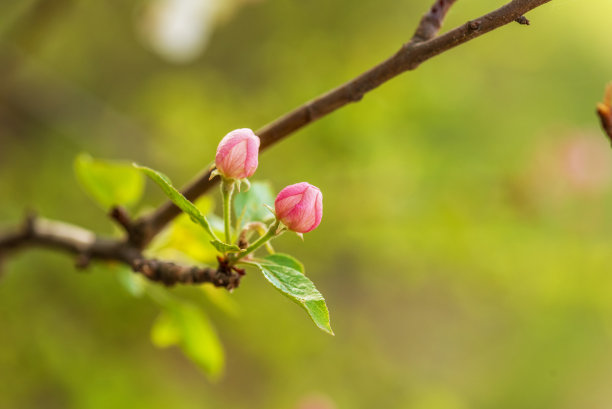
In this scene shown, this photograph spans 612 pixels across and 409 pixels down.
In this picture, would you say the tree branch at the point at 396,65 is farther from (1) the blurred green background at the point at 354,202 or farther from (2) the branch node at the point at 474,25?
(1) the blurred green background at the point at 354,202

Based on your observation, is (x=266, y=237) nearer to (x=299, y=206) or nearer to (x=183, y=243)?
(x=299, y=206)

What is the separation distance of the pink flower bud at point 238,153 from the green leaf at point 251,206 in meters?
0.10

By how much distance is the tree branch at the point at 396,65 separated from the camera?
1.30 ft

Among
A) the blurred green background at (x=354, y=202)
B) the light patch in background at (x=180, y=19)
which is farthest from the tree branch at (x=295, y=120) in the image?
the light patch in background at (x=180, y=19)

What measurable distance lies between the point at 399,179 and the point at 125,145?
781 mm

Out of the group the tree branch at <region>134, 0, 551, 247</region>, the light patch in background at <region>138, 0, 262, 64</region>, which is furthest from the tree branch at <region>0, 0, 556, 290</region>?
the light patch in background at <region>138, 0, 262, 64</region>

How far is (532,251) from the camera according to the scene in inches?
61.1

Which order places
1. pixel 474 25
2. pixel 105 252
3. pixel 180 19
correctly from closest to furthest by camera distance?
pixel 474 25 < pixel 105 252 < pixel 180 19

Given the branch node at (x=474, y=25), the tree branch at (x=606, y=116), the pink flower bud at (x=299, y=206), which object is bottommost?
the tree branch at (x=606, y=116)

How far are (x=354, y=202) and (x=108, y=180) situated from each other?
791mm

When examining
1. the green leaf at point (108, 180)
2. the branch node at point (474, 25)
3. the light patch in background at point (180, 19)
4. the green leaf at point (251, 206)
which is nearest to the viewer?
the branch node at point (474, 25)

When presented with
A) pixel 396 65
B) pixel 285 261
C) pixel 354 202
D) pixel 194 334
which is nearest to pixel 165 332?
pixel 194 334

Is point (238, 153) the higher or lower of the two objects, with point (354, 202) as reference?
higher

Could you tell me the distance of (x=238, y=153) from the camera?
42cm
